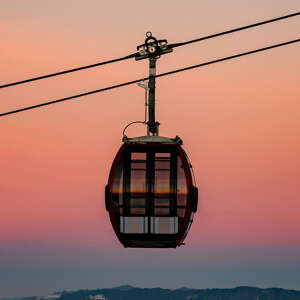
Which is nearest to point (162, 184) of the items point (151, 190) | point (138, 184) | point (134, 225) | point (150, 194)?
point (151, 190)

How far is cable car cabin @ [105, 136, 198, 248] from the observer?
38031 millimetres

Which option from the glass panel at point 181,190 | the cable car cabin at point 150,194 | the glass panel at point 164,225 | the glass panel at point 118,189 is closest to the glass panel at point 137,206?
the cable car cabin at point 150,194

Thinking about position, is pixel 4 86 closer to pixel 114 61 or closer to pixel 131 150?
pixel 114 61

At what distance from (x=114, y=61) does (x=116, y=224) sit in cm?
612

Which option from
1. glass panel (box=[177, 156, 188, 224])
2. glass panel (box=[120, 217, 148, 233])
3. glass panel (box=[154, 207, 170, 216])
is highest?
glass panel (box=[177, 156, 188, 224])

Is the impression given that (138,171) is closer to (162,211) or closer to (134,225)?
(162,211)

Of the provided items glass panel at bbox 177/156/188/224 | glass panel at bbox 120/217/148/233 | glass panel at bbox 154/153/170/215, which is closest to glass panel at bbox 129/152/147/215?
glass panel at bbox 120/217/148/233

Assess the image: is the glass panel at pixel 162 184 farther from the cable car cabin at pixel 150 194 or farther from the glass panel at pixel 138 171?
the glass panel at pixel 138 171

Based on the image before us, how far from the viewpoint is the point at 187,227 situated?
38.3 m

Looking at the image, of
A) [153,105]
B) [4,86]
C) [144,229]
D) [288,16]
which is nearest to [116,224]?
[144,229]

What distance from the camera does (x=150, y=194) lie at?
38219 millimetres

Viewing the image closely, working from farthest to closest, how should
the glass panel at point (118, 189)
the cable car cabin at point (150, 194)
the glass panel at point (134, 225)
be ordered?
the glass panel at point (118, 189) < the cable car cabin at point (150, 194) < the glass panel at point (134, 225)

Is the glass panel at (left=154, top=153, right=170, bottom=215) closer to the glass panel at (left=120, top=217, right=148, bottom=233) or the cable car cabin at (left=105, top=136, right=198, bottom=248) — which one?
the cable car cabin at (left=105, top=136, right=198, bottom=248)

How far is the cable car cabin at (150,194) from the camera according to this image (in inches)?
1497
